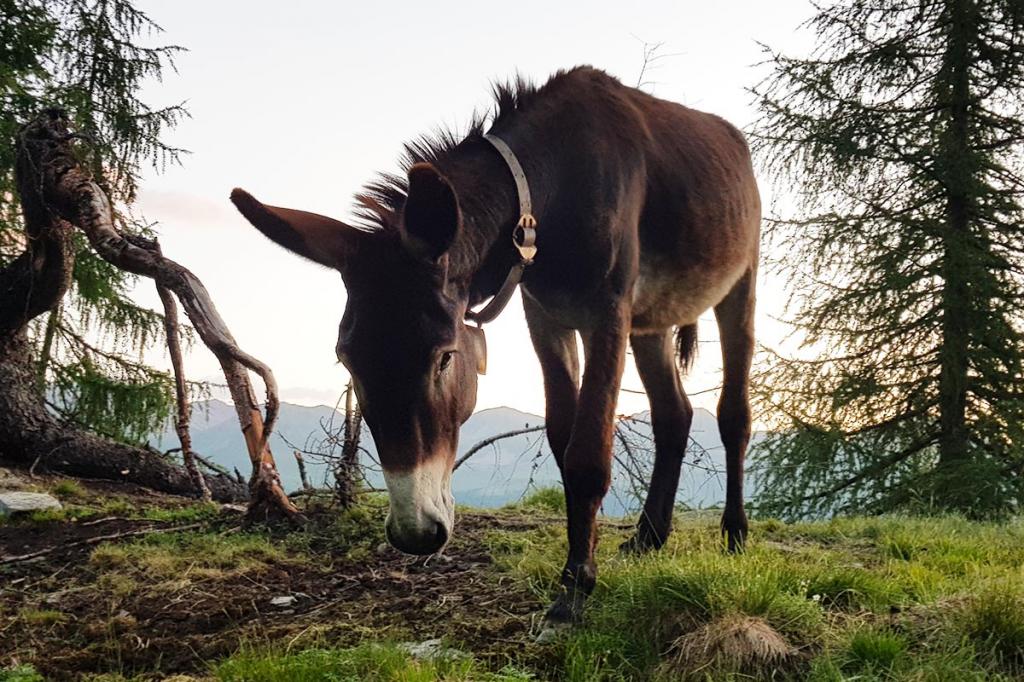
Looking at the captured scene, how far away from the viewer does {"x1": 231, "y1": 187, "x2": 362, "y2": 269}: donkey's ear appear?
127 inches

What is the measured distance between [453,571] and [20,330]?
6448 mm

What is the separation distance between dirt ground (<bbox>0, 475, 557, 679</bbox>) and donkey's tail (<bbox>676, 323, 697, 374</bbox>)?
5.75 ft

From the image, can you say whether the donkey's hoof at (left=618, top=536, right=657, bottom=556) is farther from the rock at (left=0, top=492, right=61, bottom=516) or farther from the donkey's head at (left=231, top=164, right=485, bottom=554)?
the rock at (left=0, top=492, right=61, bottom=516)

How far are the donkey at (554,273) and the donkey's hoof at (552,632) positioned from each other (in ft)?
0.23

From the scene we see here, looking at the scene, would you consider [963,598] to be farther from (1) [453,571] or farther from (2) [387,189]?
(2) [387,189]

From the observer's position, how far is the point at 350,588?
4.34 meters

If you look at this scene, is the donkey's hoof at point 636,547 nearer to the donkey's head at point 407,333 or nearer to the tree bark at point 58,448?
the donkey's head at point 407,333

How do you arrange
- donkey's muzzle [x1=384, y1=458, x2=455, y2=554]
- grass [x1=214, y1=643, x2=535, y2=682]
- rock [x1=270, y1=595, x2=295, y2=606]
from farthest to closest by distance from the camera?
rock [x1=270, y1=595, x2=295, y2=606]
donkey's muzzle [x1=384, y1=458, x2=455, y2=554]
grass [x1=214, y1=643, x2=535, y2=682]

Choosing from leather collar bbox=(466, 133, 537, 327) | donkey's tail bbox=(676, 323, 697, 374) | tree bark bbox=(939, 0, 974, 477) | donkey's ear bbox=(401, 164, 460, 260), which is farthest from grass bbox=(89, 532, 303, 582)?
tree bark bbox=(939, 0, 974, 477)

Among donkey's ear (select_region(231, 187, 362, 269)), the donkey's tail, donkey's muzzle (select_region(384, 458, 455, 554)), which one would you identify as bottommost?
donkey's muzzle (select_region(384, 458, 455, 554))

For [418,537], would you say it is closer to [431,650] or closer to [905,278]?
[431,650]

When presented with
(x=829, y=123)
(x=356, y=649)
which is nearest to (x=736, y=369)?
(x=356, y=649)

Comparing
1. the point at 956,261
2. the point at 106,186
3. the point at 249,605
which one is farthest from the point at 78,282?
the point at 956,261

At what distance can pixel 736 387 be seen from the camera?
5.33 meters
